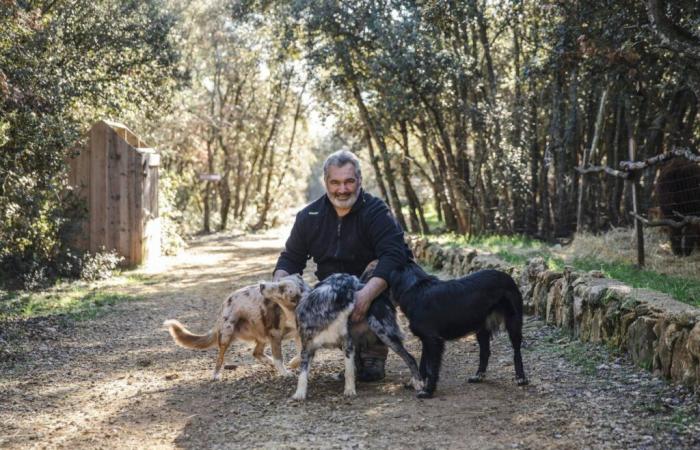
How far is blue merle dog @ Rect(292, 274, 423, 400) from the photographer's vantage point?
210 inches

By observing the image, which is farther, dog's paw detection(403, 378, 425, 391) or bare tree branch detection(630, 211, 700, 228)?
bare tree branch detection(630, 211, 700, 228)

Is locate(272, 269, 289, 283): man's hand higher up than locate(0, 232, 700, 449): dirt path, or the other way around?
locate(272, 269, 289, 283): man's hand

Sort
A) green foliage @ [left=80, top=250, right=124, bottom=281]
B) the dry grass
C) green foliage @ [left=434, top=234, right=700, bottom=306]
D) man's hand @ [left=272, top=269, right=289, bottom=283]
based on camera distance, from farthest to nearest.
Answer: green foliage @ [left=80, top=250, right=124, bottom=281]
the dry grass
green foliage @ [left=434, top=234, right=700, bottom=306]
man's hand @ [left=272, top=269, right=289, bottom=283]

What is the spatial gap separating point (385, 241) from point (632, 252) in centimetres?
592

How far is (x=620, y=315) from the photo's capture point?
5.98 meters

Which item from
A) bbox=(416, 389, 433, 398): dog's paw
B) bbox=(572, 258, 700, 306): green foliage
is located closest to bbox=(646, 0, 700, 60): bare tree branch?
bbox=(572, 258, 700, 306): green foliage

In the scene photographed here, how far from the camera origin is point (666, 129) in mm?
14000

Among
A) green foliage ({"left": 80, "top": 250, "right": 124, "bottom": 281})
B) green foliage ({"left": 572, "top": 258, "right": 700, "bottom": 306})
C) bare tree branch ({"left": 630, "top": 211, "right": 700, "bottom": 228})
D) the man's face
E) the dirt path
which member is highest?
the man's face

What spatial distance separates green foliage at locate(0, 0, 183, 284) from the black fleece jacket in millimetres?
3195

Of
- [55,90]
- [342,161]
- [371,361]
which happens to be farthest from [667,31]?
[55,90]

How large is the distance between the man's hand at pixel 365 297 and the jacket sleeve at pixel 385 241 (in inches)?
2.6

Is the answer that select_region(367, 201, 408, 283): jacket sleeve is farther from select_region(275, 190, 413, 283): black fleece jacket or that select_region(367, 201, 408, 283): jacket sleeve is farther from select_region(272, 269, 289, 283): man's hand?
select_region(272, 269, 289, 283): man's hand

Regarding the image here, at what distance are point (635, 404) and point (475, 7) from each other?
35.5 feet

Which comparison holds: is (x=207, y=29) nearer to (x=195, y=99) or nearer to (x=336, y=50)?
(x=195, y=99)
